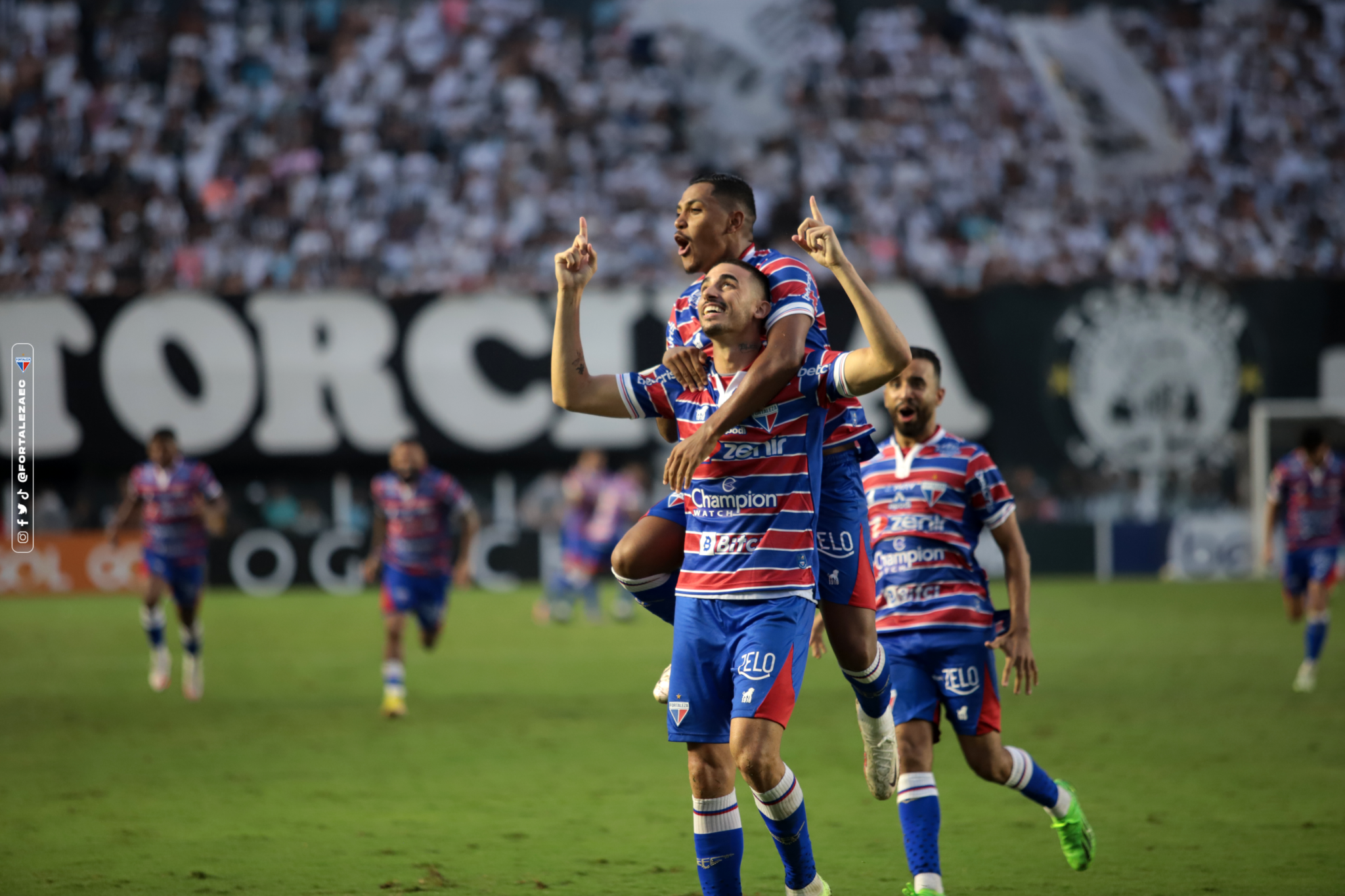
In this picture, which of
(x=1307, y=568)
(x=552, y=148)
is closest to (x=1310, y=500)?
(x=1307, y=568)

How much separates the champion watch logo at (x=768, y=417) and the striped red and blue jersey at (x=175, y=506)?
978 cm

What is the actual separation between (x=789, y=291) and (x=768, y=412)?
0.45 metres

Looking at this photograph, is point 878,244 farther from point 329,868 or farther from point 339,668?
point 329,868

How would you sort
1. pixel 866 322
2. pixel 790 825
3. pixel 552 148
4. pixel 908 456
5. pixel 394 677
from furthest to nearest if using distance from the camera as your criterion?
1. pixel 552 148
2. pixel 394 677
3. pixel 908 456
4. pixel 790 825
5. pixel 866 322

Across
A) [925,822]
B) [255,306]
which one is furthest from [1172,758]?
[255,306]

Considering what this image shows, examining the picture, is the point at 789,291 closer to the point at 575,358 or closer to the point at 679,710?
the point at 575,358

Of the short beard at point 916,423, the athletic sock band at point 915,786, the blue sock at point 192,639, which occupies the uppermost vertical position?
the short beard at point 916,423

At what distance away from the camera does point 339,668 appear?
48.2ft

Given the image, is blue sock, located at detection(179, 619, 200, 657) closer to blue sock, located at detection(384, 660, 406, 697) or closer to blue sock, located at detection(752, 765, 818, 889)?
blue sock, located at detection(384, 660, 406, 697)

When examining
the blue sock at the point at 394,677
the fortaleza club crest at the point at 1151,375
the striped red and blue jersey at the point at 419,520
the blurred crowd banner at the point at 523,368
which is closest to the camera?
the blue sock at the point at 394,677

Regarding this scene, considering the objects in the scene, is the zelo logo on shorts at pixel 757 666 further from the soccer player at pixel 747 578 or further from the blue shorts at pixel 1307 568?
the blue shorts at pixel 1307 568

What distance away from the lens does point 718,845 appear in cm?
468

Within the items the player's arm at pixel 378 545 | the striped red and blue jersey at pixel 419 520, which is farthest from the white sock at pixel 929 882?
the striped red and blue jersey at pixel 419 520

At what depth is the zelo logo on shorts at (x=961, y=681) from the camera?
19.3 ft
